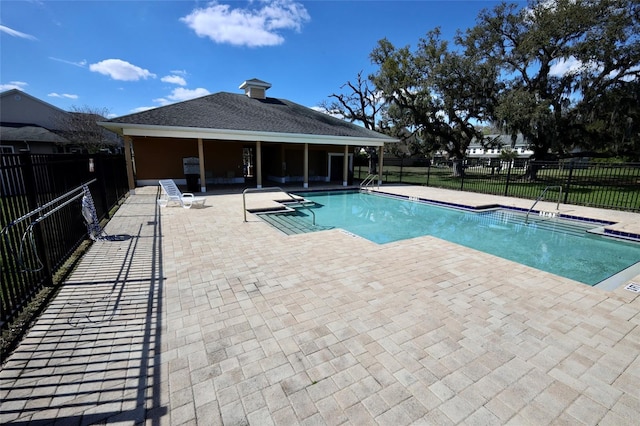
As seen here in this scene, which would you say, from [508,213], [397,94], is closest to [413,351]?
[508,213]

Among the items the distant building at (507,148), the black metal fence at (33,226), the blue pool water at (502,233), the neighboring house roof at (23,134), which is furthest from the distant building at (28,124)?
the distant building at (507,148)

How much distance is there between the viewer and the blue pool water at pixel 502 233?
226 inches

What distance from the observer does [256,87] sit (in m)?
18.6

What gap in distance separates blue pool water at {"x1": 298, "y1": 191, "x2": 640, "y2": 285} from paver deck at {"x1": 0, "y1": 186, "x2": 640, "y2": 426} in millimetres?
2019

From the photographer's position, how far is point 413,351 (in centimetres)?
259

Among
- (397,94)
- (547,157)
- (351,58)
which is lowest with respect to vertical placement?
(547,157)

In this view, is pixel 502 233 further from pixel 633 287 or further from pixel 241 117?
pixel 241 117

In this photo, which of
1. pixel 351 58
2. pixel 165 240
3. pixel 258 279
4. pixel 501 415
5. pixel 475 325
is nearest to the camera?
pixel 501 415

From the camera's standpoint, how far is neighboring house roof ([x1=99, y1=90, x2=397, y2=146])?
37.7 feet

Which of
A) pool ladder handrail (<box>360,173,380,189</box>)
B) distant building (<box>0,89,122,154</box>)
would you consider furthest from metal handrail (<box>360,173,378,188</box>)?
distant building (<box>0,89,122,154</box>)

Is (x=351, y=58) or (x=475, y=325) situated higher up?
(x=351, y=58)

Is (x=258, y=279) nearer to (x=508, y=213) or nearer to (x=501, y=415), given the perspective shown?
(x=501, y=415)

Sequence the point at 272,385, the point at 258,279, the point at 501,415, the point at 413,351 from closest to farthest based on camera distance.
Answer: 1. the point at 501,415
2. the point at 272,385
3. the point at 413,351
4. the point at 258,279

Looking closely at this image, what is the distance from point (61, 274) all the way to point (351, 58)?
2947 centimetres
